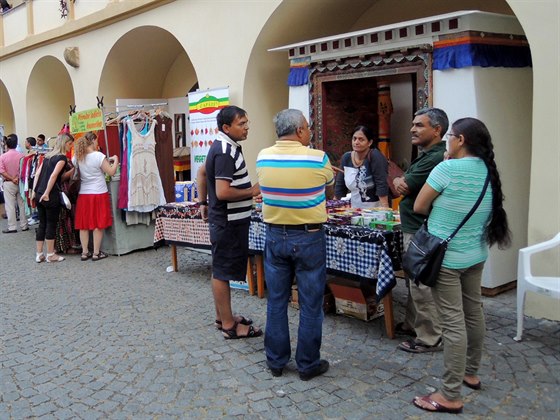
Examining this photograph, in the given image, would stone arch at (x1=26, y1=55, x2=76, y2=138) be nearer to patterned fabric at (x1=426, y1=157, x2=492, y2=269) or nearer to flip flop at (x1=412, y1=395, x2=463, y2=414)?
patterned fabric at (x1=426, y1=157, x2=492, y2=269)

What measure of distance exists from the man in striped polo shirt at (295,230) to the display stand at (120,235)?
4407 mm

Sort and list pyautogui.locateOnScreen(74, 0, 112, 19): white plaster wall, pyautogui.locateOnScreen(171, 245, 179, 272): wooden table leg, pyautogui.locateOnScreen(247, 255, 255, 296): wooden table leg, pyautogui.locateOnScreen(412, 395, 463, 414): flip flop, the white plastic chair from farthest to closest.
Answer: pyautogui.locateOnScreen(74, 0, 112, 19): white plaster wall
pyautogui.locateOnScreen(171, 245, 179, 272): wooden table leg
pyautogui.locateOnScreen(247, 255, 255, 296): wooden table leg
the white plastic chair
pyautogui.locateOnScreen(412, 395, 463, 414): flip flop

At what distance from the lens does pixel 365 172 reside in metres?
5.23

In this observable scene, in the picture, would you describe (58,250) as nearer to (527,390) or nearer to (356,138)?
(356,138)

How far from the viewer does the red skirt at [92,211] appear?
24.3ft

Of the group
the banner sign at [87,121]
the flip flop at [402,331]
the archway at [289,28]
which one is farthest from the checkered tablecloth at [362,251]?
the banner sign at [87,121]

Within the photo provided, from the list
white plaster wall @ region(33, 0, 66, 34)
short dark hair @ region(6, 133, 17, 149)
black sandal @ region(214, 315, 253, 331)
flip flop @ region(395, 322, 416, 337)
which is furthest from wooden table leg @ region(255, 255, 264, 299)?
white plaster wall @ region(33, 0, 66, 34)

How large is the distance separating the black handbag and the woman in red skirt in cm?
502

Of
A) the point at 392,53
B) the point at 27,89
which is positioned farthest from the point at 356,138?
the point at 27,89

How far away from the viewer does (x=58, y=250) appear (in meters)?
8.15

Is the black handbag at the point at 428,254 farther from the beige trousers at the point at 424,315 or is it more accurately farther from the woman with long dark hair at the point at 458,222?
the beige trousers at the point at 424,315

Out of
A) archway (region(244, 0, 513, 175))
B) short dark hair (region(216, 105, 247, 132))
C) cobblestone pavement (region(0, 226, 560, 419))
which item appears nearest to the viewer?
cobblestone pavement (region(0, 226, 560, 419))

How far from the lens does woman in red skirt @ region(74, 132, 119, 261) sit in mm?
7215

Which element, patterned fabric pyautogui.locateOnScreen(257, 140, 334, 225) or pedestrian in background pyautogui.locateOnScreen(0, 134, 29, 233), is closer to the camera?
patterned fabric pyautogui.locateOnScreen(257, 140, 334, 225)
